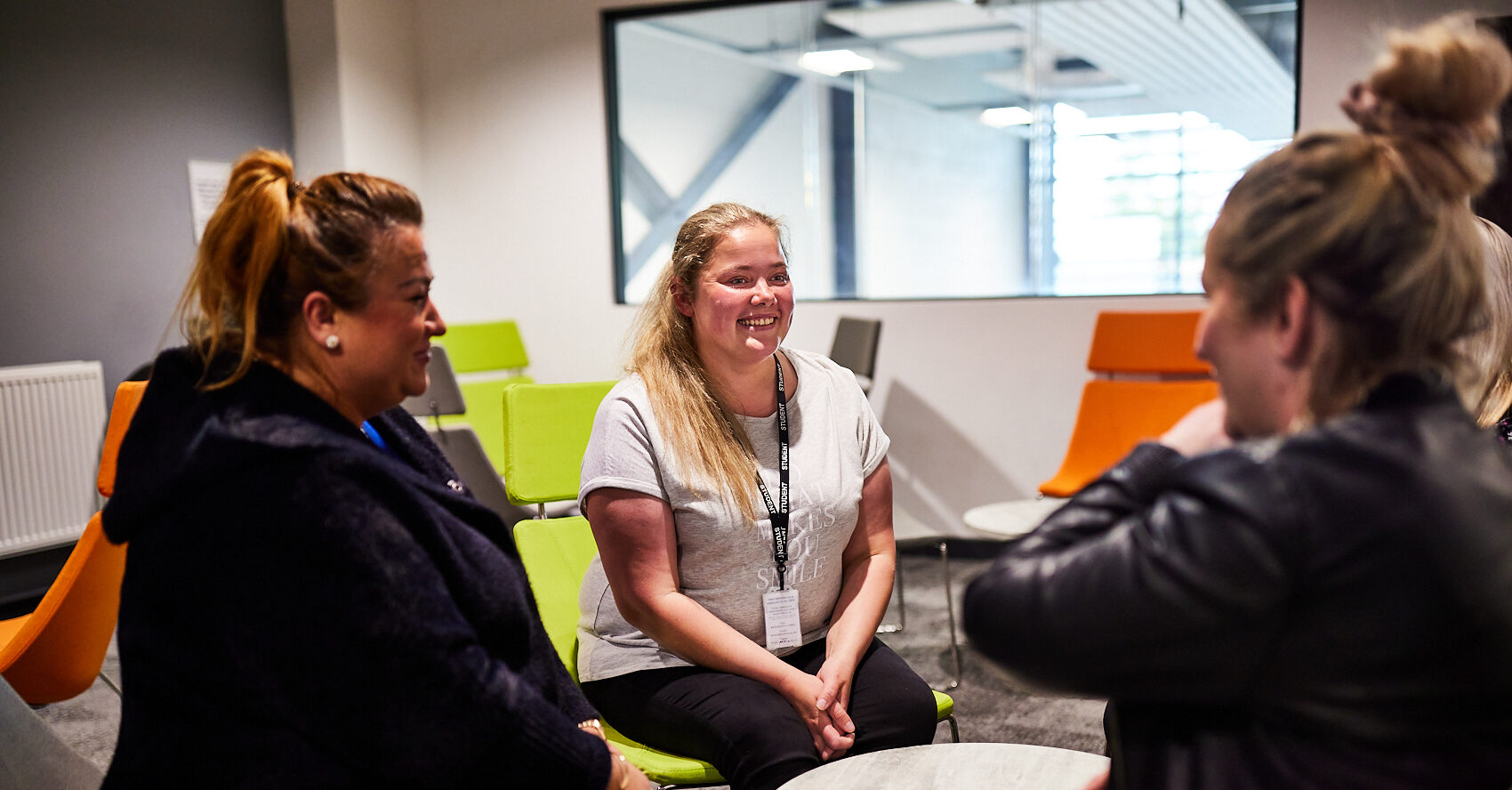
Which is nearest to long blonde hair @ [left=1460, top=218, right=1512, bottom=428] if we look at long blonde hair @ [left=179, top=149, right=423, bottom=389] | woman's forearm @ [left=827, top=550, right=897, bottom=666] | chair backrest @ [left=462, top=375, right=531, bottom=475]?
woman's forearm @ [left=827, top=550, right=897, bottom=666]

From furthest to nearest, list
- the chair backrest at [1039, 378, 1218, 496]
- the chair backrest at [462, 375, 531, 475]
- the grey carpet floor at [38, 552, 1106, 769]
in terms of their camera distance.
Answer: the chair backrest at [462, 375, 531, 475] < the chair backrest at [1039, 378, 1218, 496] < the grey carpet floor at [38, 552, 1106, 769]

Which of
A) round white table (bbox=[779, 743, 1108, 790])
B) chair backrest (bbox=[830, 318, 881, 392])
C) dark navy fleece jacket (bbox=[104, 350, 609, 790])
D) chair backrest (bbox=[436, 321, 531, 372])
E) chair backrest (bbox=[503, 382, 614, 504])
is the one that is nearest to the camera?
dark navy fleece jacket (bbox=[104, 350, 609, 790])

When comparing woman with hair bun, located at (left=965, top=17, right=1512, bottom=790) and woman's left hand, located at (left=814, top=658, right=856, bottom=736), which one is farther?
woman's left hand, located at (left=814, top=658, right=856, bottom=736)

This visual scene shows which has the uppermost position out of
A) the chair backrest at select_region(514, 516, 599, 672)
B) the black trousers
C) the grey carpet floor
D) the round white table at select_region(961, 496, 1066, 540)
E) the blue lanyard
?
the blue lanyard

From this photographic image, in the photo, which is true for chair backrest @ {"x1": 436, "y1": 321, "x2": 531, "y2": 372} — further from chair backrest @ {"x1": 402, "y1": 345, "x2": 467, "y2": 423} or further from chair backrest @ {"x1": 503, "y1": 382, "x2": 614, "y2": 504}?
chair backrest @ {"x1": 503, "y1": 382, "x2": 614, "y2": 504}

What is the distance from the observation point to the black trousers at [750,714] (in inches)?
60.7

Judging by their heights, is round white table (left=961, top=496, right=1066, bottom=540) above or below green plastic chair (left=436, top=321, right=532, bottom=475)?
below

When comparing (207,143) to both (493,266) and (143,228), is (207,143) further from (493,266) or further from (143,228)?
(493,266)

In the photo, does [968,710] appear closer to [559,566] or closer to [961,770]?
[559,566]

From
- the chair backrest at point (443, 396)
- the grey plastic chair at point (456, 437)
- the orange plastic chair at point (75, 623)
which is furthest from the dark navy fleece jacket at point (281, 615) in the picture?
the chair backrest at point (443, 396)

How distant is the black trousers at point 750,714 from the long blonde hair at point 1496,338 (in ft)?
3.02

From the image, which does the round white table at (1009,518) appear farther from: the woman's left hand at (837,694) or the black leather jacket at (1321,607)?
the black leather jacket at (1321,607)

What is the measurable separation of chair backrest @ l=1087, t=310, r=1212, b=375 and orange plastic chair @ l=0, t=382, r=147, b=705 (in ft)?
9.79

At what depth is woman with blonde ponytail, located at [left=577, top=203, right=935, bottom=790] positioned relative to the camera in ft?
5.32
